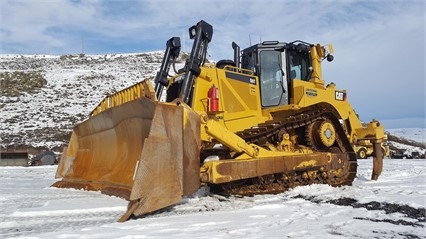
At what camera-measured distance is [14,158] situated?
1775 centimetres

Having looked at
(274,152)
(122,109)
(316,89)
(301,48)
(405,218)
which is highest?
(301,48)

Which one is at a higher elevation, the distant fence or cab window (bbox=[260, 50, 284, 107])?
cab window (bbox=[260, 50, 284, 107])

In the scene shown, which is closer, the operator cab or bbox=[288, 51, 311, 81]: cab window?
the operator cab

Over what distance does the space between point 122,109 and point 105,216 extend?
5.66 ft

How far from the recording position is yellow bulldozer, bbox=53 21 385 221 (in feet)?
15.5

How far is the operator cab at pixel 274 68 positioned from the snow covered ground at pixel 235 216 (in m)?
1.85


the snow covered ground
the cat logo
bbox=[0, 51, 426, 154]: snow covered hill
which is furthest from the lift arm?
bbox=[0, 51, 426, 154]: snow covered hill

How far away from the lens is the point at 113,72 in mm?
39188

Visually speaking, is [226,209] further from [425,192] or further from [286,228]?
[425,192]

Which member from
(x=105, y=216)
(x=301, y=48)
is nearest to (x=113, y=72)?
(x=301, y=48)

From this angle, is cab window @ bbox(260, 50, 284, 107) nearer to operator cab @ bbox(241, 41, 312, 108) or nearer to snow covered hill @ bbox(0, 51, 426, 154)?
operator cab @ bbox(241, 41, 312, 108)

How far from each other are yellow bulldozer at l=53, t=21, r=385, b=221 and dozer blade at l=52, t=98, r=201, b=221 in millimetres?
12

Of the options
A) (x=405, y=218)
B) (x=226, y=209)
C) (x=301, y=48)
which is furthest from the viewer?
(x=301, y=48)

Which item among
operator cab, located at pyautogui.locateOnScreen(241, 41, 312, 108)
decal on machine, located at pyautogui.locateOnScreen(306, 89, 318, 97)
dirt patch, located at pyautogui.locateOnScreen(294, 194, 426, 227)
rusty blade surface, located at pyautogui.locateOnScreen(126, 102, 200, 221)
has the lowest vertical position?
dirt patch, located at pyautogui.locateOnScreen(294, 194, 426, 227)
